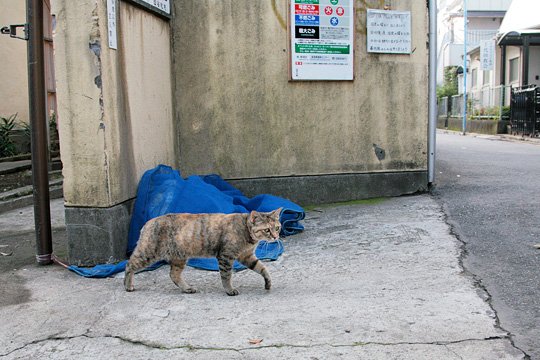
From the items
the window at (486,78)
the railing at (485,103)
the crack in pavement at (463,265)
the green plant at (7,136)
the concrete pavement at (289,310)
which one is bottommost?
the concrete pavement at (289,310)

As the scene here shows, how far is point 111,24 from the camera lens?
4.75 meters

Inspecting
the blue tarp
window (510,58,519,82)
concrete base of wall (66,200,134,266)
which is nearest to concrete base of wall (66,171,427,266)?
the blue tarp

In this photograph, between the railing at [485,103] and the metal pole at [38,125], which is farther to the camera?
the railing at [485,103]

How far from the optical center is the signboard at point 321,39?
259 inches

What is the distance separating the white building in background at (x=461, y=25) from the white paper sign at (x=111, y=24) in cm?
2931

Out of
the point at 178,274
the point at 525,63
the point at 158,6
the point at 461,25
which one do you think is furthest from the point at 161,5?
the point at 461,25

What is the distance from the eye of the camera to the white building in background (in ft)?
116

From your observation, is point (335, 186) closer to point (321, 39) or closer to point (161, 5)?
point (321, 39)

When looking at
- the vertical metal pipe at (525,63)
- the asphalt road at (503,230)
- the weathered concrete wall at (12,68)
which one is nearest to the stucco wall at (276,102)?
the asphalt road at (503,230)

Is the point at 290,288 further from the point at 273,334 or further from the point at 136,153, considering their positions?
the point at 136,153

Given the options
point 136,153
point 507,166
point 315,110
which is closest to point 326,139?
point 315,110

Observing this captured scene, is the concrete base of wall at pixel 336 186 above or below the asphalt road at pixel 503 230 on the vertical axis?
above

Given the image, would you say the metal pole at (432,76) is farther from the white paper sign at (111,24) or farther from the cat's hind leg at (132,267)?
the cat's hind leg at (132,267)

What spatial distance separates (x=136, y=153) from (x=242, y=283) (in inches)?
69.5
